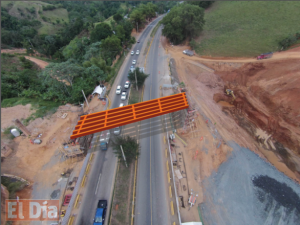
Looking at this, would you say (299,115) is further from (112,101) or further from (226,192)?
(112,101)

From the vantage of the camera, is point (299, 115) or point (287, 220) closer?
point (287, 220)

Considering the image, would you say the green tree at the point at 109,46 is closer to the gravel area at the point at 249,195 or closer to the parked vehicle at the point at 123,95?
the parked vehicle at the point at 123,95

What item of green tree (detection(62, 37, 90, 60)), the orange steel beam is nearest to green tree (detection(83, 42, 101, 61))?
green tree (detection(62, 37, 90, 60))

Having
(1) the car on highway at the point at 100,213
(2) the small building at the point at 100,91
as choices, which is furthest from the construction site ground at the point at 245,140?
(2) the small building at the point at 100,91

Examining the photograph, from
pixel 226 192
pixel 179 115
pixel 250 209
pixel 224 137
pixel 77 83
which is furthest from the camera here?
pixel 77 83

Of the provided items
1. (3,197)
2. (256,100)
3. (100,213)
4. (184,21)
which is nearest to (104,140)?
(100,213)

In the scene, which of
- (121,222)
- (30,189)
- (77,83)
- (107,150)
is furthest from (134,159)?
(77,83)
